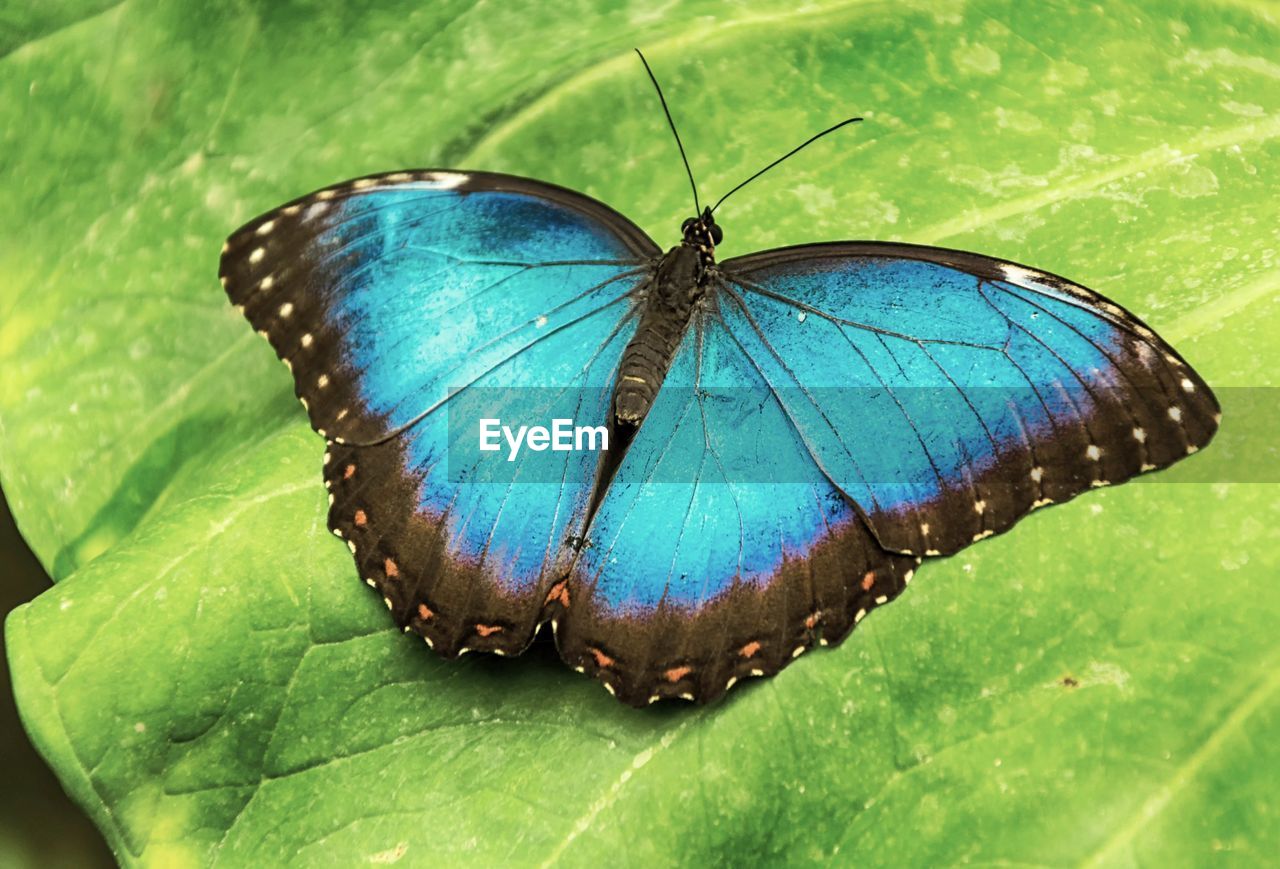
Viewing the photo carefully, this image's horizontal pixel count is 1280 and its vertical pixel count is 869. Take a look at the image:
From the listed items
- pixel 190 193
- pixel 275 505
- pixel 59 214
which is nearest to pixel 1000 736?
Answer: pixel 275 505

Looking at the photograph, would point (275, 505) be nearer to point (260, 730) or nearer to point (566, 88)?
point (260, 730)

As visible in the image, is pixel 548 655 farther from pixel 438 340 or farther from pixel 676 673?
pixel 438 340

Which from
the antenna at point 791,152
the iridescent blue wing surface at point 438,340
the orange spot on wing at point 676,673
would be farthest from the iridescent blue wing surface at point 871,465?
the antenna at point 791,152

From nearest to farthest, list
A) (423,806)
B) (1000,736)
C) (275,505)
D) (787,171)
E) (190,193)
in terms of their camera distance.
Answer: (1000,736) → (423,806) → (275,505) → (787,171) → (190,193)

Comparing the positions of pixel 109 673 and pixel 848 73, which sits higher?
→ pixel 848 73

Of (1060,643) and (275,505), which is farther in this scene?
(275,505)

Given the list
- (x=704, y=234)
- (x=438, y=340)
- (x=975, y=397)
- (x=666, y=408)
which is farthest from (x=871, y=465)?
(x=438, y=340)
